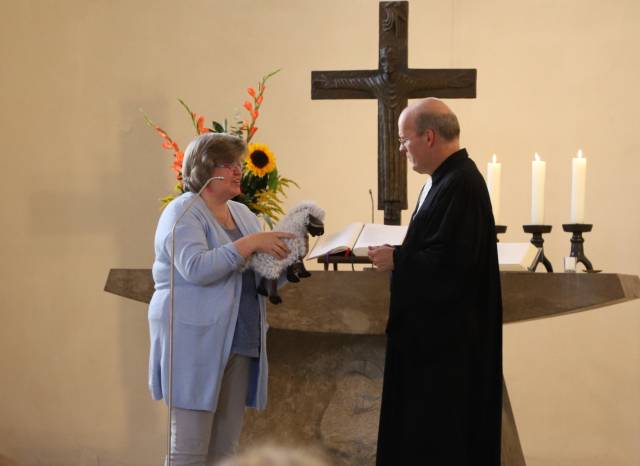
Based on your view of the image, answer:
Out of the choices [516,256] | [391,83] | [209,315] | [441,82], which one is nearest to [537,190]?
[516,256]

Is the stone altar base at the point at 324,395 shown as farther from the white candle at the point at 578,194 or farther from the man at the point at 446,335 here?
the white candle at the point at 578,194

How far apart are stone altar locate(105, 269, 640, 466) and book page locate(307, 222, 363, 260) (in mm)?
323

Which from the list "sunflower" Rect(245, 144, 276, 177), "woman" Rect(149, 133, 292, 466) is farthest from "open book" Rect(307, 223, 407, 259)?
"sunflower" Rect(245, 144, 276, 177)

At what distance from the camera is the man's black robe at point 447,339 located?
2.98 m

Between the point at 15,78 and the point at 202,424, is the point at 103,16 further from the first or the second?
the point at 202,424

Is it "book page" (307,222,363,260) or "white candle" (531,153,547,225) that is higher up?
"white candle" (531,153,547,225)

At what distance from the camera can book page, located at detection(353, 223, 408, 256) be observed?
10.4 feet

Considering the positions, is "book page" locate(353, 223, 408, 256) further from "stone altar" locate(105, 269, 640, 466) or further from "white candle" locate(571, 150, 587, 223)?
"white candle" locate(571, 150, 587, 223)

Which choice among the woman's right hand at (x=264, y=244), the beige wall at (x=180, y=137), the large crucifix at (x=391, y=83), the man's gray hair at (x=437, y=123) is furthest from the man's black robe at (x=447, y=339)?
the beige wall at (x=180, y=137)

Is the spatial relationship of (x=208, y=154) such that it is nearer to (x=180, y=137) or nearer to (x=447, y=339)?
(x=447, y=339)

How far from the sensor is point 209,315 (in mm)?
2850

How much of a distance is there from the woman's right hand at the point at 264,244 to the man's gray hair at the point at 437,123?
2.00 feet

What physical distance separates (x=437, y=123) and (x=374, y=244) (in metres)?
0.45

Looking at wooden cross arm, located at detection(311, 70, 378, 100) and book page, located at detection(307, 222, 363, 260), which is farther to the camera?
wooden cross arm, located at detection(311, 70, 378, 100)
